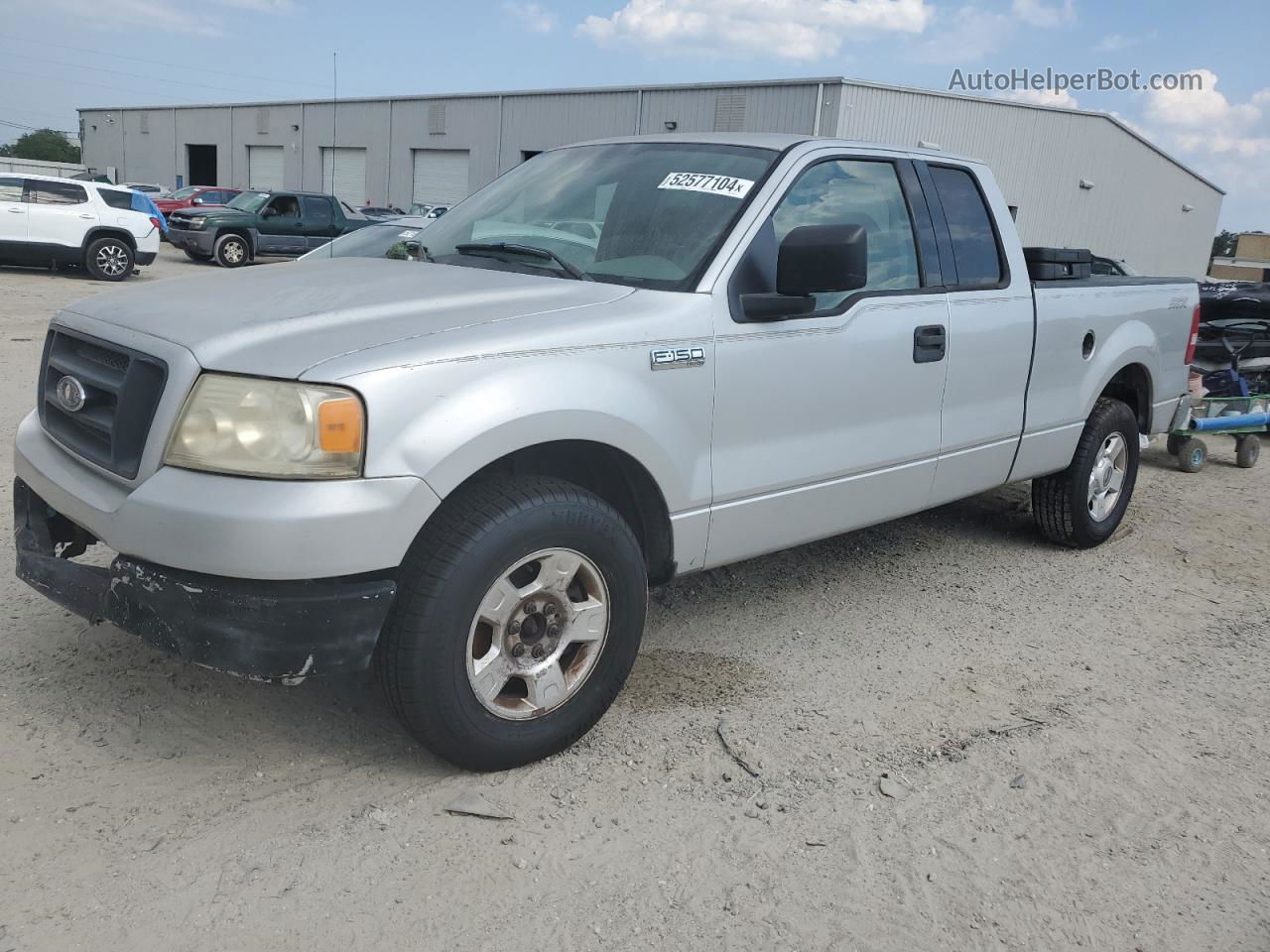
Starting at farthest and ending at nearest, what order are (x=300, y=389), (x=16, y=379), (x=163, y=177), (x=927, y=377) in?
(x=163, y=177), (x=16, y=379), (x=927, y=377), (x=300, y=389)

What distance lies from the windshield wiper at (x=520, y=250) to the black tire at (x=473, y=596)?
0.84 meters

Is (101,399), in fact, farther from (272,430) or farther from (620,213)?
(620,213)

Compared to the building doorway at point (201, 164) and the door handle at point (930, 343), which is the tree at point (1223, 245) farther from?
the door handle at point (930, 343)

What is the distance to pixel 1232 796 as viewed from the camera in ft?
10.7

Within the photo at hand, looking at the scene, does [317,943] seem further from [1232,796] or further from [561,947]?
[1232,796]

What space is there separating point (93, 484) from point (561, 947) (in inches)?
68.3

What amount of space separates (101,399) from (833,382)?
2.33 metres

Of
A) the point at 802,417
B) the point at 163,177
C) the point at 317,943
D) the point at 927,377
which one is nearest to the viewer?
the point at 317,943

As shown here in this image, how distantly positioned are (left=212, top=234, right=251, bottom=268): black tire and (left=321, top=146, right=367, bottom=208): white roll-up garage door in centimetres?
2096

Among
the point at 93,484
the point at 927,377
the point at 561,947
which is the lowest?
the point at 561,947

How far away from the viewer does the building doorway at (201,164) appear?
50.6 meters

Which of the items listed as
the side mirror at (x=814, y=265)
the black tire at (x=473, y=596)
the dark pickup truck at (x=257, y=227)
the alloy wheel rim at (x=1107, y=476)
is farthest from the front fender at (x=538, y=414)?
the dark pickup truck at (x=257, y=227)

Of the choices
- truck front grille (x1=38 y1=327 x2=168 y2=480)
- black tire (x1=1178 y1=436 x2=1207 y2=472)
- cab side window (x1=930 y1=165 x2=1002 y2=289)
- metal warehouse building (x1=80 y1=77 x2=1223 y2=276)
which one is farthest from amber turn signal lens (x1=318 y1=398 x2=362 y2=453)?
metal warehouse building (x1=80 y1=77 x2=1223 y2=276)

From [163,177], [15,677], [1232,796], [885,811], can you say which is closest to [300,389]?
[15,677]
